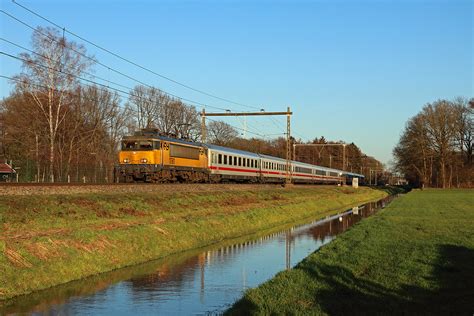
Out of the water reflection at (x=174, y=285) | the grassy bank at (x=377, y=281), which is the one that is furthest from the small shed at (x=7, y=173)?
the grassy bank at (x=377, y=281)

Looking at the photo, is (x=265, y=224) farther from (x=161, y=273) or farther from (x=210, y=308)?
(x=210, y=308)

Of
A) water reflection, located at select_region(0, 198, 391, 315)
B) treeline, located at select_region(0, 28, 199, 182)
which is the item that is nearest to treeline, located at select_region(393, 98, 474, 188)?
treeline, located at select_region(0, 28, 199, 182)

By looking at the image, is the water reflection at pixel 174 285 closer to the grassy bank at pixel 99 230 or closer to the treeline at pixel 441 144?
the grassy bank at pixel 99 230

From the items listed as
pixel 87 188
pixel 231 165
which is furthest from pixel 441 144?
pixel 87 188

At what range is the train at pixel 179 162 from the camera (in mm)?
37531

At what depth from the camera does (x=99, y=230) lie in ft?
Result: 61.7

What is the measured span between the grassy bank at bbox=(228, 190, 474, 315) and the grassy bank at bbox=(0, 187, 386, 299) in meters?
5.80

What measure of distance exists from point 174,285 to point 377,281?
17.9 ft

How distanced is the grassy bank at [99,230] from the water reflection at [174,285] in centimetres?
57

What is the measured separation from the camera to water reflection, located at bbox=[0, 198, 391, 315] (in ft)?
40.5

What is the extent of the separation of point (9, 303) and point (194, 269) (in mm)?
6580

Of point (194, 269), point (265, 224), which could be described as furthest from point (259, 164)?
point (194, 269)

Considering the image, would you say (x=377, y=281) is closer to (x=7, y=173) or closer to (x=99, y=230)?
(x=99, y=230)

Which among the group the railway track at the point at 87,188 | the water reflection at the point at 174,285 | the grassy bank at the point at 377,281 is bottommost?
the water reflection at the point at 174,285
